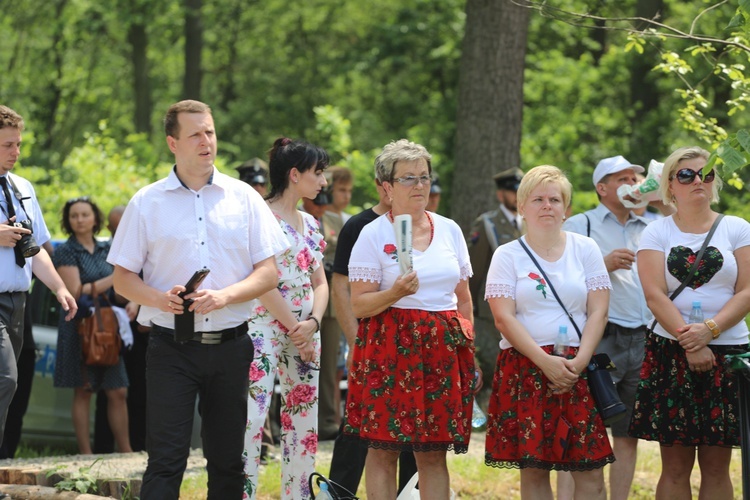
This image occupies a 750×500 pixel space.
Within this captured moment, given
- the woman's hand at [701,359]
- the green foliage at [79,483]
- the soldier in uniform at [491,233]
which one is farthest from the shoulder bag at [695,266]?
the green foliage at [79,483]

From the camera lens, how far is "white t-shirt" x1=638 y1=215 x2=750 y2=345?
5.95 meters

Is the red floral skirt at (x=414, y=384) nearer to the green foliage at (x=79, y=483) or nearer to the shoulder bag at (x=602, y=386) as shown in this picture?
the shoulder bag at (x=602, y=386)

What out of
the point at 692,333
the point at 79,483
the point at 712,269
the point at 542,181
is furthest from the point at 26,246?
the point at 712,269

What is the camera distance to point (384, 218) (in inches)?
231

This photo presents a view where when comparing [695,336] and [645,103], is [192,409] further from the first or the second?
[645,103]

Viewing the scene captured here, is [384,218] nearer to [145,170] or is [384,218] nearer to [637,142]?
[145,170]

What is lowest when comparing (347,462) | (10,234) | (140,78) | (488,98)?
(347,462)

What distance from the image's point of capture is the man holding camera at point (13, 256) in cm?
600

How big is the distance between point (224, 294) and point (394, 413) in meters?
1.12

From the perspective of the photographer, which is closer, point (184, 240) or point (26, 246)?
point (184, 240)

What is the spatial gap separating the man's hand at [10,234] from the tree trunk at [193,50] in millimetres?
18823

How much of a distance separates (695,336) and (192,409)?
107 inches

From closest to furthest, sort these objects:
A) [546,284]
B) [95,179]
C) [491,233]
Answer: [546,284]
[491,233]
[95,179]

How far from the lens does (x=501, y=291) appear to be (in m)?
5.76
